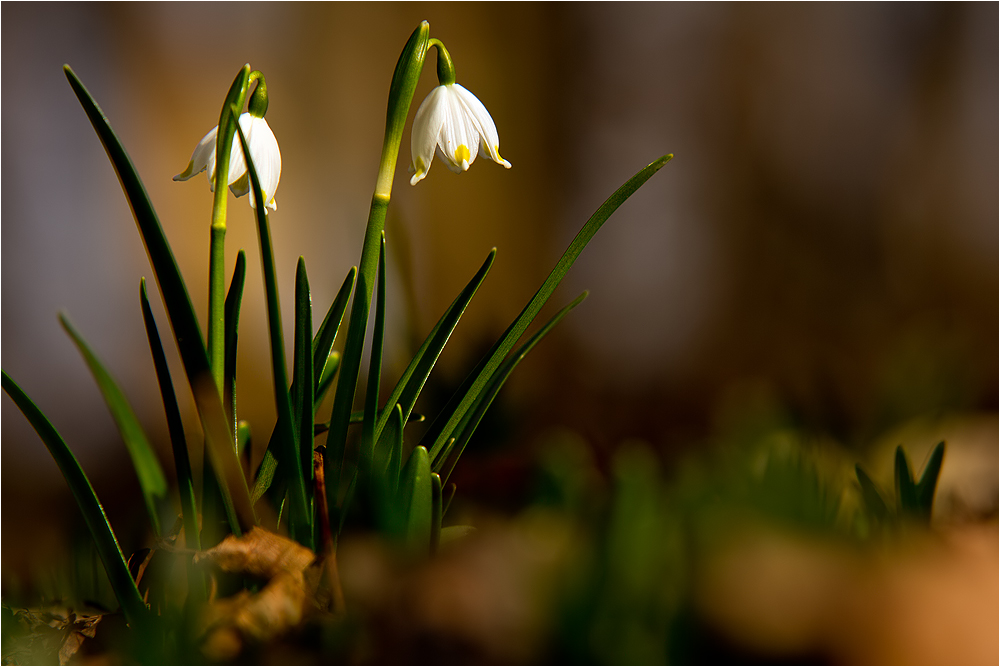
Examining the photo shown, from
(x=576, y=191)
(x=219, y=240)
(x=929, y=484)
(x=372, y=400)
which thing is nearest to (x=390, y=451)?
(x=372, y=400)

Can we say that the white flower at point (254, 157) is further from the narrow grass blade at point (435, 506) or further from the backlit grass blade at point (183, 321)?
the narrow grass blade at point (435, 506)

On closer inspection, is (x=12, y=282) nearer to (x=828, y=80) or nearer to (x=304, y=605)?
(x=304, y=605)

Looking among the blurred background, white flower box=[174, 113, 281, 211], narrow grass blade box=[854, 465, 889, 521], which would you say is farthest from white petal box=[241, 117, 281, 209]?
the blurred background

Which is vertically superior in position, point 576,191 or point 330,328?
point 576,191

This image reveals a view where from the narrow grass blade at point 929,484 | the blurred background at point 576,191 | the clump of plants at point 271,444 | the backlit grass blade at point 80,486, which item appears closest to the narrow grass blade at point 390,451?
the clump of plants at point 271,444

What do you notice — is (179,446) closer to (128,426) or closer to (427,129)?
(128,426)

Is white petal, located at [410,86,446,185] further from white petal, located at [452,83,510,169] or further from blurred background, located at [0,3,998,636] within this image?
blurred background, located at [0,3,998,636]

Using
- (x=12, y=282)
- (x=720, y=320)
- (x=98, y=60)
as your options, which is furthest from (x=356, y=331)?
(x=720, y=320)

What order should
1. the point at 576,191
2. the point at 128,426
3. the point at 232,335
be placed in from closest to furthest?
the point at 128,426 < the point at 232,335 < the point at 576,191
